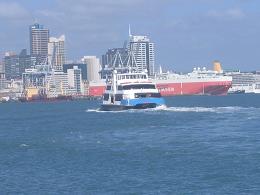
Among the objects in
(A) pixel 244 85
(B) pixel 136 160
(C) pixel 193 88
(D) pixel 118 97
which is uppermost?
(A) pixel 244 85

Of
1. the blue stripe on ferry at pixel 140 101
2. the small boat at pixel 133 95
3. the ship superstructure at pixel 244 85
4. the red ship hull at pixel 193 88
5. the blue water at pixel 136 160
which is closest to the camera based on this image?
the blue water at pixel 136 160

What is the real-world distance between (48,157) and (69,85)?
6532 inches

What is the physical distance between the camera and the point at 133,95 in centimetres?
6931

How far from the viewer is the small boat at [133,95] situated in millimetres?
69125

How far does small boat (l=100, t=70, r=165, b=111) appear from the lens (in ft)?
227

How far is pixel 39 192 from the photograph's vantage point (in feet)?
74.8

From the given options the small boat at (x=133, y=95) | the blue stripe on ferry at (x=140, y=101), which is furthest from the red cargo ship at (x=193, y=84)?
the blue stripe on ferry at (x=140, y=101)

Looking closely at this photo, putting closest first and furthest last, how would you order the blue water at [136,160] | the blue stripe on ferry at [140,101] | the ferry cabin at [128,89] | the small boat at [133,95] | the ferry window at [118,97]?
1. the blue water at [136,160]
2. the blue stripe on ferry at [140,101]
3. the small boat at [133,95]
4. the ferry cabin at [128,89]
5. the ferry window at [118,97]

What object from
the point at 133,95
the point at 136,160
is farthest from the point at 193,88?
the point at 136,160

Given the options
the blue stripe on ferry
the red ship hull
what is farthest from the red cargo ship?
the blue stripe on ferry

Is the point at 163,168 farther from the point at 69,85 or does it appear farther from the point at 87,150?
the point at 69,85

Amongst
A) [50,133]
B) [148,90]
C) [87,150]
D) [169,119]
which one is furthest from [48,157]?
[148,90]

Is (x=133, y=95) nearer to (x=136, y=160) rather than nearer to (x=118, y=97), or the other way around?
(x=118, y=97)

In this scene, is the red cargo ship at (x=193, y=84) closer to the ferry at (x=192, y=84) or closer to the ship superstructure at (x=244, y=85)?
the ferry at (x=192, y=84)
